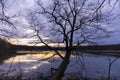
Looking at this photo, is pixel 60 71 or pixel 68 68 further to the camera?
pixel 68 68

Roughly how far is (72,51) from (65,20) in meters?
2.60

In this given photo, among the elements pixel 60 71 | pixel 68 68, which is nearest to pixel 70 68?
pixel 68 68

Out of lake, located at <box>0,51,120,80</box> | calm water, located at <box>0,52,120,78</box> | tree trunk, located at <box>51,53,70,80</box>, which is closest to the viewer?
tree trunk, located at <box>51,53,70,80</box>

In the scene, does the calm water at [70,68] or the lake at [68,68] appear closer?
the lake at [68,68]

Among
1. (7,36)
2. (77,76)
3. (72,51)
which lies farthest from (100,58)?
(7,36)

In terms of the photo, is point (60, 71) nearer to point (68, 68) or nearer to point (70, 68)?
point (70, 68)

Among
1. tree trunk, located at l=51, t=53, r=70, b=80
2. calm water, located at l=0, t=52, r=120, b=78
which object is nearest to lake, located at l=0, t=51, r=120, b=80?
calm water, located at l=0, t=52, r=120, b=78

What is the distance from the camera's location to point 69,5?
2267 centimetres

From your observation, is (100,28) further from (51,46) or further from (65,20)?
(51,46)

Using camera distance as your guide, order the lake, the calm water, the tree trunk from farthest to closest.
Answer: the calm water → the lake → the tree trunk

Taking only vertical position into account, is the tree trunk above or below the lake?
above

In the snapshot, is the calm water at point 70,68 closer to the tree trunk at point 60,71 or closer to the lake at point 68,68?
the lake at point 68,68

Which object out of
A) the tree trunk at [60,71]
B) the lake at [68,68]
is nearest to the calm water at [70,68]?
the lake at [68,68]

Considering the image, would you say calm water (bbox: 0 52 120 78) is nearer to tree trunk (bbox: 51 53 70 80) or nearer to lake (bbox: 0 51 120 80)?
lake (bbox: 0 51 120 80)
